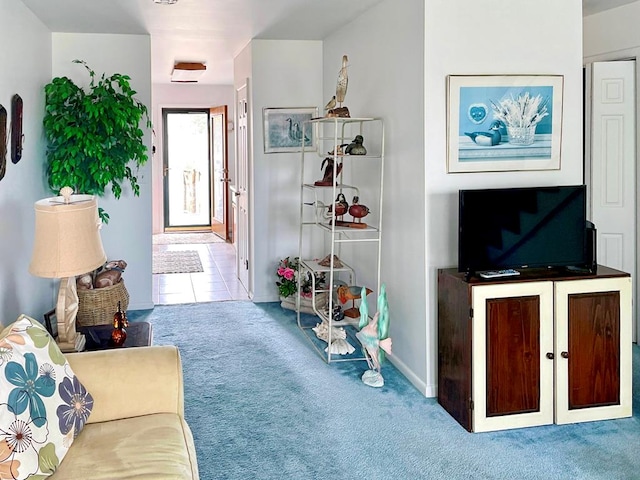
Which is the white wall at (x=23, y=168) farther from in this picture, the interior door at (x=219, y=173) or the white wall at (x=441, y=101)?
the interior door at (x=219, y=173)

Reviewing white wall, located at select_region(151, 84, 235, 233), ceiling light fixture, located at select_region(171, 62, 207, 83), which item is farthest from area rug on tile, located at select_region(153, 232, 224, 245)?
ceiling light fixture, located at select_region(171, 62, 207, 83)

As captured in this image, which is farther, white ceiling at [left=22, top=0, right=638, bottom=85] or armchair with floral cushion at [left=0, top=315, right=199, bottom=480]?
white ceiling at [left=22, top=0, right=638, bottom=85]

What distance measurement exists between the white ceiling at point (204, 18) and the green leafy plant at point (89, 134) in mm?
406

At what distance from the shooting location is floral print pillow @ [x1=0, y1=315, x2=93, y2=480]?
6.23ft

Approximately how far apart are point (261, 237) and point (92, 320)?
1755 millimetres

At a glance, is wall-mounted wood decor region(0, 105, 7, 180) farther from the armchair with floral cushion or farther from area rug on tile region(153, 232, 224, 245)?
area rug on tile region(153, 232, 224, 245)

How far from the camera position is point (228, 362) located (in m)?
4.33

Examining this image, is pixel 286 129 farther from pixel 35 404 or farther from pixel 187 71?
pixel 35 404

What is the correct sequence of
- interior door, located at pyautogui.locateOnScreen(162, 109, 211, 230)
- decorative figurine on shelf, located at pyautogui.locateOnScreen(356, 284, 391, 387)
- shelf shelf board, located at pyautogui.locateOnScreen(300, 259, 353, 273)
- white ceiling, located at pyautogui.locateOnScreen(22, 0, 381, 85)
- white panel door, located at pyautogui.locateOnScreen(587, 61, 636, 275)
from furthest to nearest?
interior door, located at pyautogui.locateOnScreen(162, 109, 211, 230) → white panel door, located at pyautogui.locateOnScreen(587, 61, 636, 275) → shelf shelf board, located at pyautogui.locateOnScreen(300, 259, 353, 273) → white ceiling, located at pyautogui.locateOnScreen(22, 0, 381, 85) → decorative figurine on shelf, located at pyautogui.locateOnScreen(356, 284, 391, 387)

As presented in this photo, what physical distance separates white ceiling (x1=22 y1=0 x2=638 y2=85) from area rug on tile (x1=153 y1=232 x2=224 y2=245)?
412 centimetres

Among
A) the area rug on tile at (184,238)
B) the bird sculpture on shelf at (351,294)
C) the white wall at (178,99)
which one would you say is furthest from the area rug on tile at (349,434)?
the white wall at (178,99)

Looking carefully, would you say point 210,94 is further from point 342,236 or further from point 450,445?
point 450,445

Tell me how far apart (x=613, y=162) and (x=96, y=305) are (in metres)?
3.89

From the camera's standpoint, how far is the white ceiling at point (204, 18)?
439 cm
